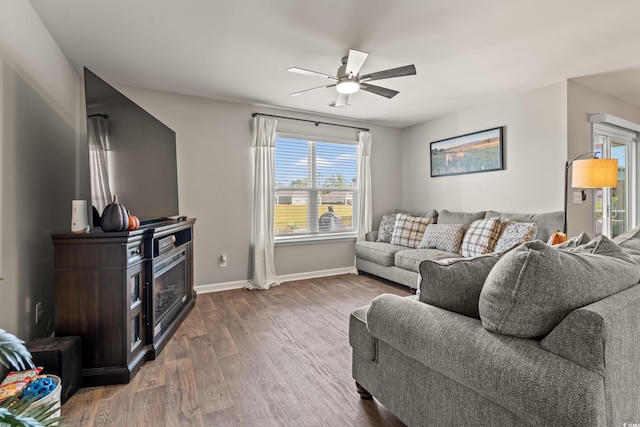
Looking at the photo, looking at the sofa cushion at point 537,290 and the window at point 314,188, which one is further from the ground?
the window at point 314,188

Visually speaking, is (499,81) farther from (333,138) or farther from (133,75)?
(133,75)

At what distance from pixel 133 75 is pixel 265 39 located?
1.58m

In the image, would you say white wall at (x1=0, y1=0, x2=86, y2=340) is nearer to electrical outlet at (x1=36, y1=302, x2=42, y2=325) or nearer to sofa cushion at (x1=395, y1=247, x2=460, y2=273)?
electrical outlet at (x1=36, y1=302, x2=42, y2=325)

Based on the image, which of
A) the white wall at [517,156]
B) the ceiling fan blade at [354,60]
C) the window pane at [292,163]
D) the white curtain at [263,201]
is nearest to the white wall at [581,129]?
the white wall at [517,156]

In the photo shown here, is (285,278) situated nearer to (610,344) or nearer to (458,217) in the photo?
(458,217)

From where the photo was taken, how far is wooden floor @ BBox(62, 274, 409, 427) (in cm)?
159

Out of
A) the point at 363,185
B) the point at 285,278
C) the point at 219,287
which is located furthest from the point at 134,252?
the point at 363,185

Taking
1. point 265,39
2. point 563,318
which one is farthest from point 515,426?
point 265,39

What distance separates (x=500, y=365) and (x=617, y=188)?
4817 mm

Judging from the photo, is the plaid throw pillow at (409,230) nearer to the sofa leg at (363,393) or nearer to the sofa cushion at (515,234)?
the sofa cushion at (515,234)

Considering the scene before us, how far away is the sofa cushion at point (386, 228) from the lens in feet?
15.3

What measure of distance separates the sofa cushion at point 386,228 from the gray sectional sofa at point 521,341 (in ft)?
10.6

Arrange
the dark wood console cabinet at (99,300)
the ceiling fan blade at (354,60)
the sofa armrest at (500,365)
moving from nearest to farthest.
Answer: the sofa armrest at (500,365), the dark wood console cabinet at (99,300), the ceiling fan blade at (354,60)

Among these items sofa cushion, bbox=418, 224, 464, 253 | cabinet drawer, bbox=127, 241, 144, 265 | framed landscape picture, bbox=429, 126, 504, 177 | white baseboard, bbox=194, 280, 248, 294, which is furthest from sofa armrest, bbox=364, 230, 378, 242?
cabinet drawer, bbox=127, 241, 144, 265
